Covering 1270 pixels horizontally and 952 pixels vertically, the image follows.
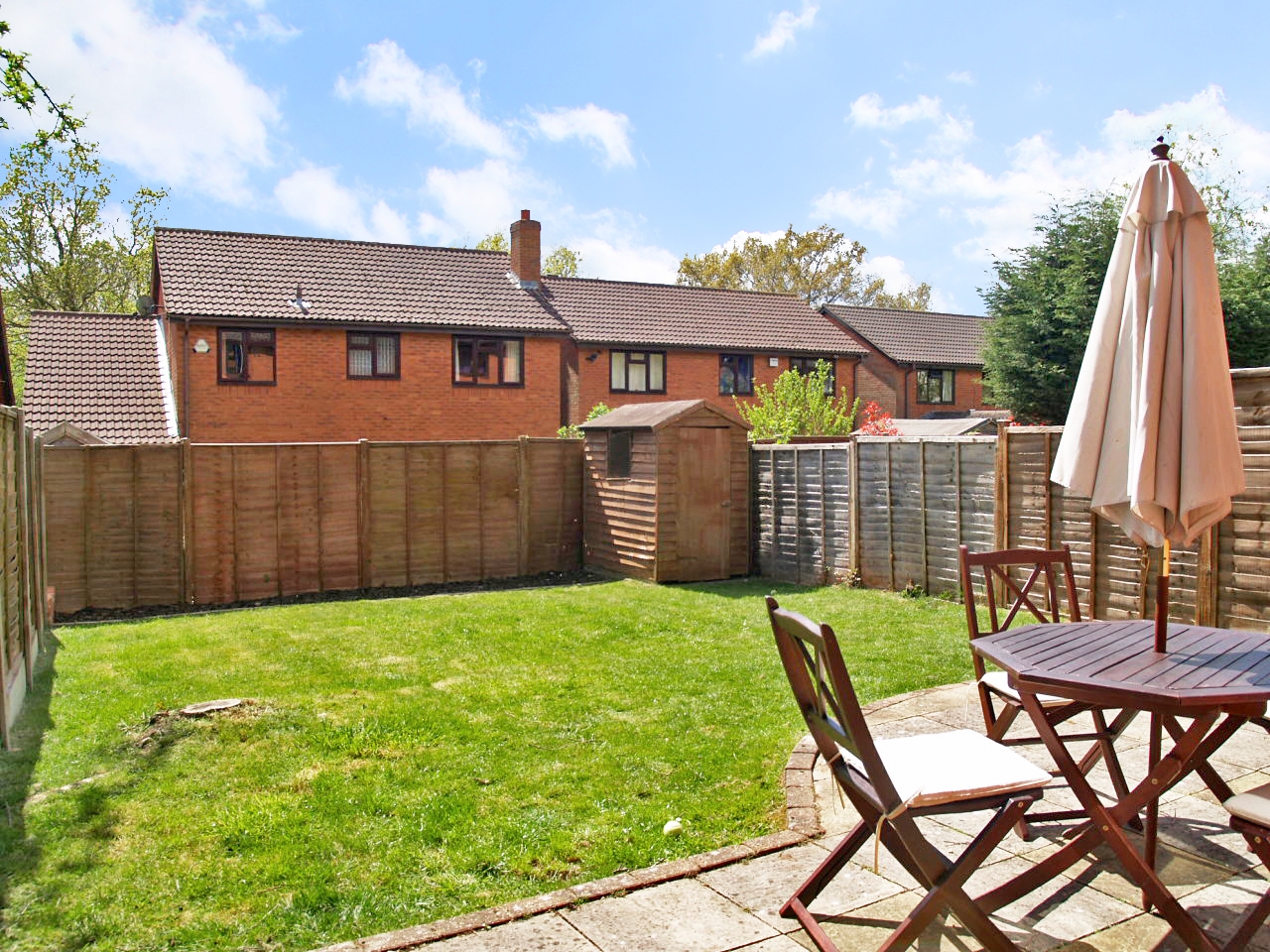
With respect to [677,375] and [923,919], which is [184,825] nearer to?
[923,919]

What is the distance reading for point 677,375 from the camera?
87.0 ft

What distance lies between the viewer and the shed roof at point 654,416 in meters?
12.5

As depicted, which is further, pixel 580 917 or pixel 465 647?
pixel 465 647

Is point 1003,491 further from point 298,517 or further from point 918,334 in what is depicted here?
point 918,334

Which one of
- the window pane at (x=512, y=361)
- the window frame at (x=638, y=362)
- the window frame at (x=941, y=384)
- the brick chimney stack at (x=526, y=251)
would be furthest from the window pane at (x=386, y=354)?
the window frame at (x=941, y=384)

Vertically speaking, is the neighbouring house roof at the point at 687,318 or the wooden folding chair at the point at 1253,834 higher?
the neighbouring house roof at the point at 687,318

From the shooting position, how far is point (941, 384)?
112ft

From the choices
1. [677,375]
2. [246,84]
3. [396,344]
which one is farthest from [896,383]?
[246,84]

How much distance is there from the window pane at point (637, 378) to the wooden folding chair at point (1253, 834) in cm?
2334

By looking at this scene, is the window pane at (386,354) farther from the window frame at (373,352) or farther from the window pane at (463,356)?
the window pane at (463,356)

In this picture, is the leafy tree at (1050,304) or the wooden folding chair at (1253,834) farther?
the leafy tree at (1050,304)

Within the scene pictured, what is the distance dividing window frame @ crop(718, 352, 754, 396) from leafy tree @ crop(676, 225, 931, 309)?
70.2 feet

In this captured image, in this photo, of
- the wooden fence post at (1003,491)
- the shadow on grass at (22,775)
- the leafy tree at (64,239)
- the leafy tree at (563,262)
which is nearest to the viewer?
the shadow on grass at (22,775)

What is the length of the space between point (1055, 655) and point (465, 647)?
5.92 meters
